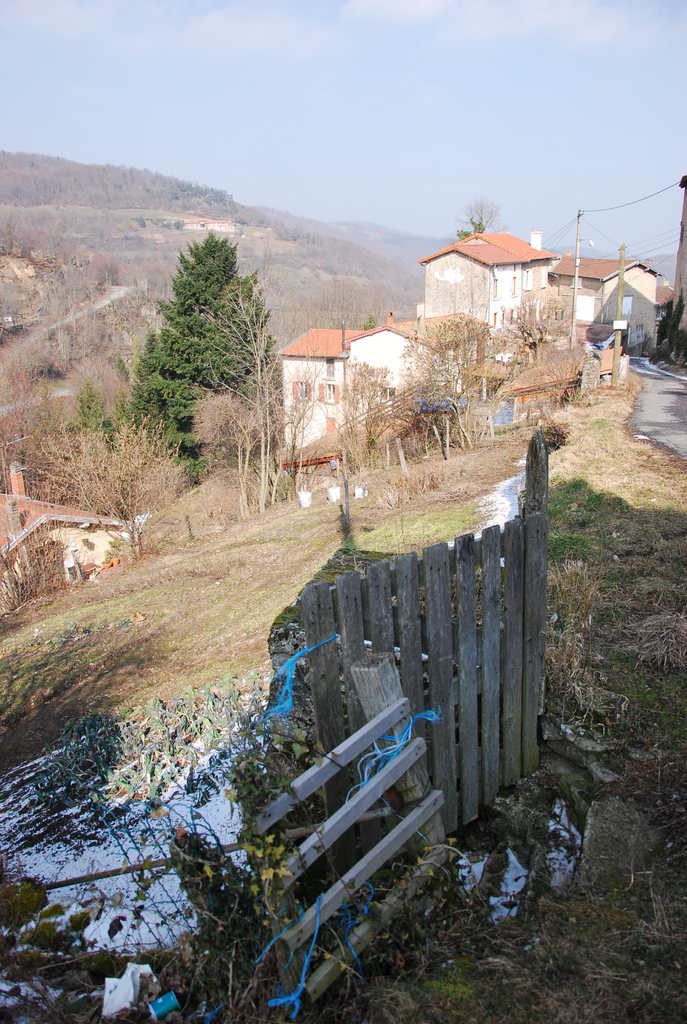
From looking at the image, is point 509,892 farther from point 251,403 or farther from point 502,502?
point 251,403

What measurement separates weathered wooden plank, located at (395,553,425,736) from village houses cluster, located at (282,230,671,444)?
100.0ft

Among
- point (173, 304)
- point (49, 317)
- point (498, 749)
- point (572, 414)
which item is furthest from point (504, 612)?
point (49, 317)

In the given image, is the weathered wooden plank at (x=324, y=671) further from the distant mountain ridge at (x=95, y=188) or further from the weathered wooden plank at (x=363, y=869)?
the distant mountain ridge at (x=95, y=188)

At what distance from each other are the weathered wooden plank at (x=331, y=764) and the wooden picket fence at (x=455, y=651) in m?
0.19

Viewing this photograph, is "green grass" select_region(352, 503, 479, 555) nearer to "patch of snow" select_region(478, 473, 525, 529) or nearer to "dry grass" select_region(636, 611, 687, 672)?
"patch of snow" select_region(478, 473, 525, 529)

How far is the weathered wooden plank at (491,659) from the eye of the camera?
11.7 feet

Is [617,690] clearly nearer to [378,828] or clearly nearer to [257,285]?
[378,828]

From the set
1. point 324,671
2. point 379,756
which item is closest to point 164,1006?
point 379,756

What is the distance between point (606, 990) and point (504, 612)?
1.74 meters

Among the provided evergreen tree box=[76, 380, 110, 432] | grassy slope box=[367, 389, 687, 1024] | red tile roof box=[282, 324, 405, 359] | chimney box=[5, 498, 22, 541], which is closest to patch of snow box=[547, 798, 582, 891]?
grassy slope box=[367, 389, 687, 1024]

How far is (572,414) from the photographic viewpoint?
606 inches

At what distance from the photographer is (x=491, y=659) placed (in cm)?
366

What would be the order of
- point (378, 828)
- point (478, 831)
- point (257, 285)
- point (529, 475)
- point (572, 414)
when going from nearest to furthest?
point (378, 828) → point (478, 831) → point (529, 475) → point (572, 414) → point (257, 285)

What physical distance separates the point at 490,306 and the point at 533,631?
1743 inches
